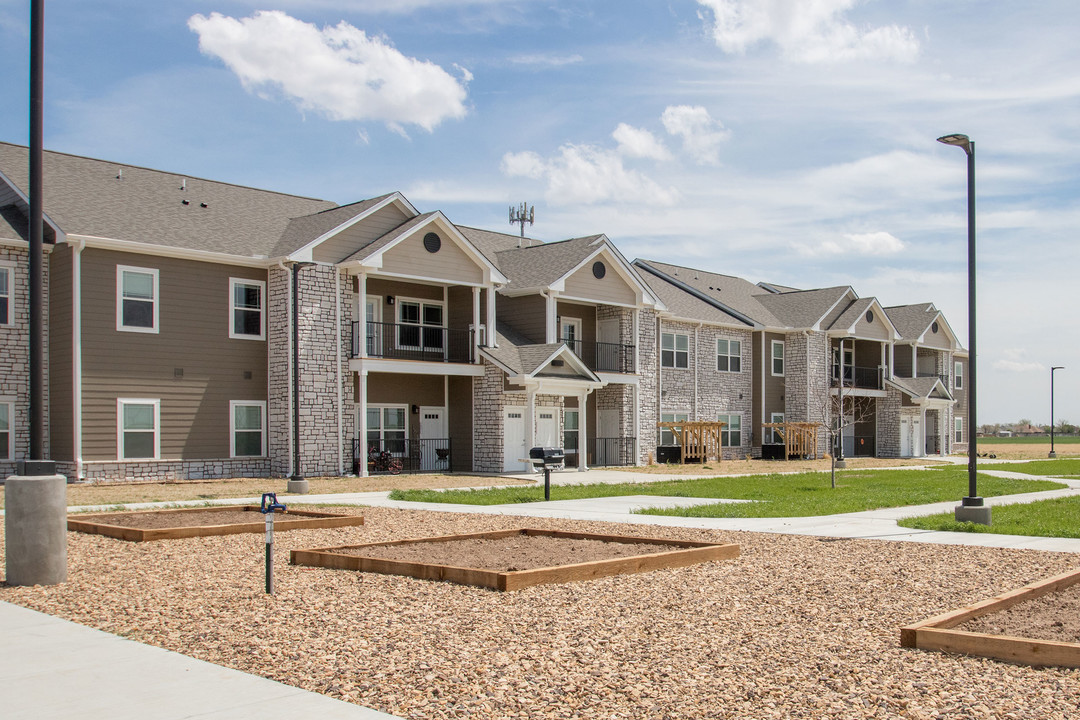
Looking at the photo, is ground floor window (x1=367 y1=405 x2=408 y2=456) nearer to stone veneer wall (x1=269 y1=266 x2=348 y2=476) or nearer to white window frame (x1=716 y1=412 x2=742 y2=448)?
stone veneer wall (x1=269 y1=266 x2=348 y2=476)

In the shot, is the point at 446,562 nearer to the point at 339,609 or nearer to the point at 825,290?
the point at 339,609

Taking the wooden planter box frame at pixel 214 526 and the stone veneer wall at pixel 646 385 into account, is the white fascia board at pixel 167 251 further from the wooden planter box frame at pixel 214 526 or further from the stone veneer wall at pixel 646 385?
the stone veneer wall at pixel 646 385

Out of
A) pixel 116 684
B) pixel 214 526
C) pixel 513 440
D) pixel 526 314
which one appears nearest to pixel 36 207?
pixel 214 526

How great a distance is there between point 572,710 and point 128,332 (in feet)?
71.1

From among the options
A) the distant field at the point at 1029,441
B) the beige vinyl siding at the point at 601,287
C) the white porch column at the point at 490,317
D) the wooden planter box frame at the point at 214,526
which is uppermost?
the beige vinyl siding at the point at 601,287

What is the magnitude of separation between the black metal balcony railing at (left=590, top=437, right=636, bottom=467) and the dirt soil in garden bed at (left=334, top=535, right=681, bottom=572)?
2202cm

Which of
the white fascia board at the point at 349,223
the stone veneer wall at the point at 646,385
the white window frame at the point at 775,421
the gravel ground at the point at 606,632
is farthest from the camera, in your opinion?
the white window frame at the point at 775,421

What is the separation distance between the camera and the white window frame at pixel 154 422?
24000 millimetres

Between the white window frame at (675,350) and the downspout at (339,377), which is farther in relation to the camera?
the white window frame at (675,350)

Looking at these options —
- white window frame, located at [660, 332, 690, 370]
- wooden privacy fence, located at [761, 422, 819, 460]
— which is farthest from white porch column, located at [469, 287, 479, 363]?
wooden privacy fence, located at [761, 422, 819, 460]

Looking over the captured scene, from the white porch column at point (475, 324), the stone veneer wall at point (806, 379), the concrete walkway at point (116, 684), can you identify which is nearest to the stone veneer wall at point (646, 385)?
the white porch column at point (475, 324)

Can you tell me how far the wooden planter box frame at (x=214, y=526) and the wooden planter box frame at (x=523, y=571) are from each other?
1485 millimetres

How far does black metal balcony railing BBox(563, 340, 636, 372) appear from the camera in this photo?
3453 cm

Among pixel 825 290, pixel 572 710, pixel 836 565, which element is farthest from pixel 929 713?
pixel 825 290
